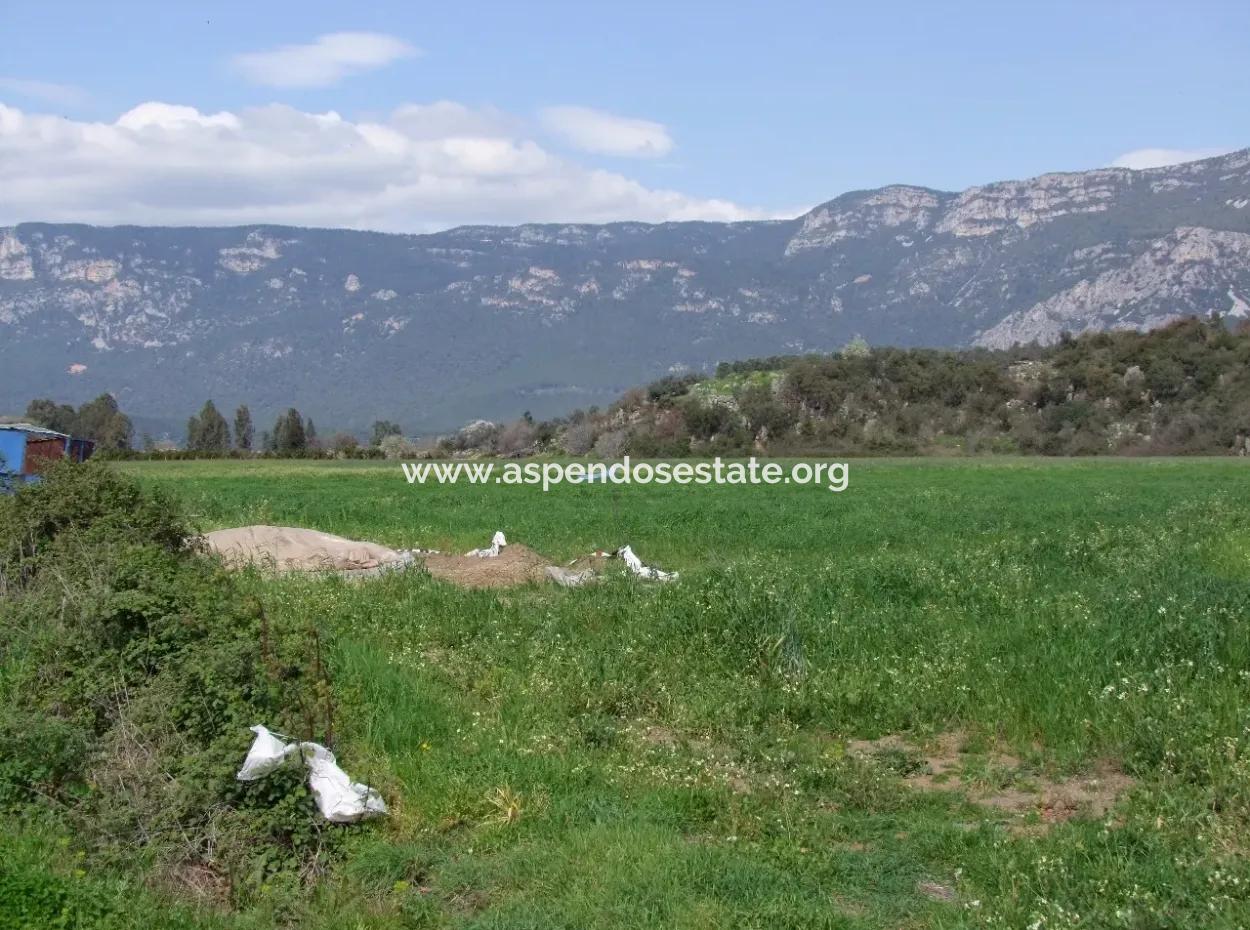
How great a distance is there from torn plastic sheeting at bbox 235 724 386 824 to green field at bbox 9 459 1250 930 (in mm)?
132

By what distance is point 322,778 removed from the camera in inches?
271

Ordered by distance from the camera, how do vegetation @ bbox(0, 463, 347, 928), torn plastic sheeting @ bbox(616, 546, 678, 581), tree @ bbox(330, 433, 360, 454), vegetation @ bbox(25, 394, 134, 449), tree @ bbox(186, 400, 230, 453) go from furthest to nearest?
1. tree @ bbox(186, 400, 230, 453)
2. vegetation @ bbox(25, 394, 134, 449)
3. tree @ bbox(330, 433, 360, 454)
4. torn plastic sheeting @ bbox(616, 546, 678, 581)
5. vegetation @ bbox(0, 463, 347, 928)

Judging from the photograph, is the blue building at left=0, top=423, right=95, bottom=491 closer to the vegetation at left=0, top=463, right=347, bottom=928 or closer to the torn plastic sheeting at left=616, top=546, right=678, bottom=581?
the torn plastic sheeting at left=616, top=546, right=678, bottom=581

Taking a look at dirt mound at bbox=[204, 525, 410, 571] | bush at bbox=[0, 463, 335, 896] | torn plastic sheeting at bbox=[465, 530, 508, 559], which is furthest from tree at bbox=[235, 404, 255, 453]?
bush at bbox=[0, 463, 335, 896]

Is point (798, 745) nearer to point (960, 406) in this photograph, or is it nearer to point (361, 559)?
point (361, 559)

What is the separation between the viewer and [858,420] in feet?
306

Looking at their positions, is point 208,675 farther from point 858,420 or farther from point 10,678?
point 858,420

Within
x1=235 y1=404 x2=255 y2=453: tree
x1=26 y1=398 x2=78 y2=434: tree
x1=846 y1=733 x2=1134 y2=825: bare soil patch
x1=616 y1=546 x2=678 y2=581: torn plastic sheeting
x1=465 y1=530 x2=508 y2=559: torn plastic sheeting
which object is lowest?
x1=235 y1=404 x2=255 y2=453: tree

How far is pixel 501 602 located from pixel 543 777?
5548 mm

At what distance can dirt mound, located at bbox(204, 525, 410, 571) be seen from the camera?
17.4 meters

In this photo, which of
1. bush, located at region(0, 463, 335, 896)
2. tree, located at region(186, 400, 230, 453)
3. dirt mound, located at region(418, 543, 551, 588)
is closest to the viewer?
bush, located at region(0, 463, 335, 896)

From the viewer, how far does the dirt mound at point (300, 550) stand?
17.4 m

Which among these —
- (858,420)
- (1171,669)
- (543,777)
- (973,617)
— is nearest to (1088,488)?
(973,617)

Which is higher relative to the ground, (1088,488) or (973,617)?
(973,617)
